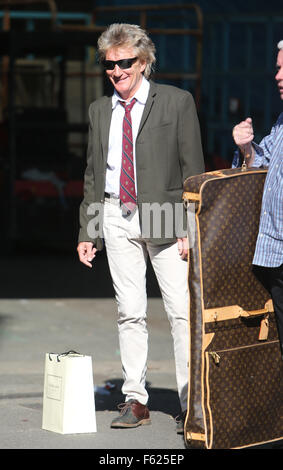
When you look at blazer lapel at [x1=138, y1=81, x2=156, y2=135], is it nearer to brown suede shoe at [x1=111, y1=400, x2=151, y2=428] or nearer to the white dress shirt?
the white dress shirt

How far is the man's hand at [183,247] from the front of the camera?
17.2ft

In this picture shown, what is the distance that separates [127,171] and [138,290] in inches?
25.0

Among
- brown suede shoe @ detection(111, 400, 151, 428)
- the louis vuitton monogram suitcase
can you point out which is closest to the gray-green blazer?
the louis vuitton monogram suitcase

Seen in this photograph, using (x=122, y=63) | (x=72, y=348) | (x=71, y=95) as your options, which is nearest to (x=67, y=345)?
(x=72, y=348)

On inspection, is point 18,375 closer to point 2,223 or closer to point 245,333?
point 245,333

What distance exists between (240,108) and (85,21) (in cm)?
303

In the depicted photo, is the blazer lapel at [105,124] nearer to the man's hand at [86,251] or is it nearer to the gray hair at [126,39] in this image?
the gray hair at [126,39]

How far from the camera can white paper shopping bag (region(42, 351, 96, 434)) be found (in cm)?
523

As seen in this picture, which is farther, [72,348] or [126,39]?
[72,348]

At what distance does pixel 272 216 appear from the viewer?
4.63 m

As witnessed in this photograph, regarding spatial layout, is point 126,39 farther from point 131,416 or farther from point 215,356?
point 131,416

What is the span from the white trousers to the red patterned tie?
77mm

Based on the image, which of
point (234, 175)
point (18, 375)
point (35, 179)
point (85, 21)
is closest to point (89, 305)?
point (18, 375)

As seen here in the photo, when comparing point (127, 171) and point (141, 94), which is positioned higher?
point (141, 94)
